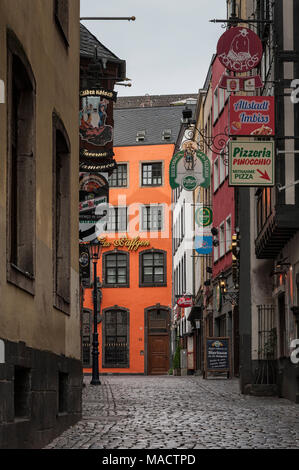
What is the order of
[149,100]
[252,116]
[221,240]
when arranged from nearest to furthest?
[252,116]
[221,240]
[149,100]

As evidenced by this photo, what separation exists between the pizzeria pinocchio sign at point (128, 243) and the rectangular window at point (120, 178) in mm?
3489

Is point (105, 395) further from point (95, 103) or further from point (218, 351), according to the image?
point (218, 351)

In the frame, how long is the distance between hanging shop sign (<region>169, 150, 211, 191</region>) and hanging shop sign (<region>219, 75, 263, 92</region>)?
Result: 6.93 meters

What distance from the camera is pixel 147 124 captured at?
65.3 meters

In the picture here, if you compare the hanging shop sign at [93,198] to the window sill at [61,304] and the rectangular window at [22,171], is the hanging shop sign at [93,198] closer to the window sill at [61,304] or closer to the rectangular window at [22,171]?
the window sill at [61,304]

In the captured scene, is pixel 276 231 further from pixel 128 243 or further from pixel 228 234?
pixel 128 243

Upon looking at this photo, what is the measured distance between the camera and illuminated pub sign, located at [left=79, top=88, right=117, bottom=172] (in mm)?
21438

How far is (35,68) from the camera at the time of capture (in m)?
10.9

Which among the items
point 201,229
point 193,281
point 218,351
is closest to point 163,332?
point 193,281

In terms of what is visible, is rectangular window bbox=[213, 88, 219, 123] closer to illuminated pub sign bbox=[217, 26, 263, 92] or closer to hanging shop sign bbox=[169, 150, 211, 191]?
hanging shop sign bbox=[169, 150, 211, 191]

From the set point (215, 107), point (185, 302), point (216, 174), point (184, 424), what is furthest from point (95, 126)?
point (185, 302)

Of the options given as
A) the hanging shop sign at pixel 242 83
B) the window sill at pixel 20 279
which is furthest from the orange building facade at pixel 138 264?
the window sill at pixel 20 279

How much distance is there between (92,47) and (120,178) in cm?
3692
